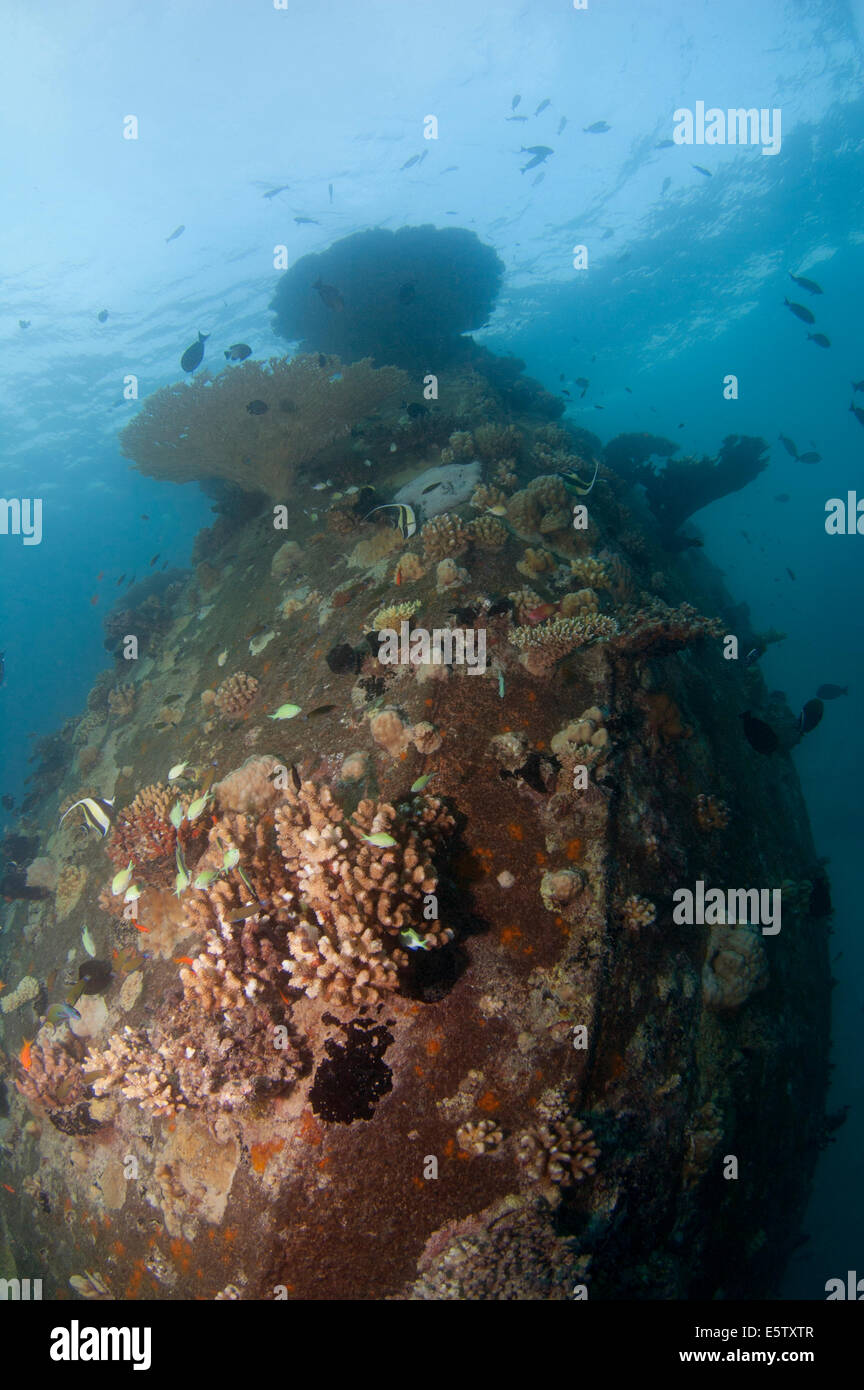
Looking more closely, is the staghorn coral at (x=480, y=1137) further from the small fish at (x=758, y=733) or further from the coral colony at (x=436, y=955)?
the small fish at (x=758, y=733)

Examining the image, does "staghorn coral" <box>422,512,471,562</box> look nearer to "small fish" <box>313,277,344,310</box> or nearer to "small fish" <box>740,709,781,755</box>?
"small fish" <box>740,709,781,755</box>

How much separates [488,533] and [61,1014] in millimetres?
8033

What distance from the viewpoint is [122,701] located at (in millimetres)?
10805

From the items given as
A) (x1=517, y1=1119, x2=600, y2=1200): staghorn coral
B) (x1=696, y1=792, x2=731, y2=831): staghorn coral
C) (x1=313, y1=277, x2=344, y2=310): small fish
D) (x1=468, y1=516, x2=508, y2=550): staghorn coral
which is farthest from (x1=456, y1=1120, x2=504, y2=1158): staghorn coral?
(x1=313, y1=277, x2=344, y2=310): small fish

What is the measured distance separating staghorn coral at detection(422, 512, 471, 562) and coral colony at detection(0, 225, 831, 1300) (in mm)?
95

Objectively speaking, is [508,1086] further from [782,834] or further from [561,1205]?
[782,834]

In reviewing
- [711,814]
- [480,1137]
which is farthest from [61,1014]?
[711,814]

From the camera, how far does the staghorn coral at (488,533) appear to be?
7.51m

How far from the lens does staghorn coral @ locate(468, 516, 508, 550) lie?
7.51 m

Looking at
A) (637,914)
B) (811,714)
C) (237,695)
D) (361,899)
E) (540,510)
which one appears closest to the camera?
(361,899)

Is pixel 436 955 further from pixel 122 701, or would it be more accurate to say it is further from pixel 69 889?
pixel 122 701

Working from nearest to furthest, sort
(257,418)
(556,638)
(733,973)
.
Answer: (733,973) → (556,638) → (257,418)

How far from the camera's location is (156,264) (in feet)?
81.7
